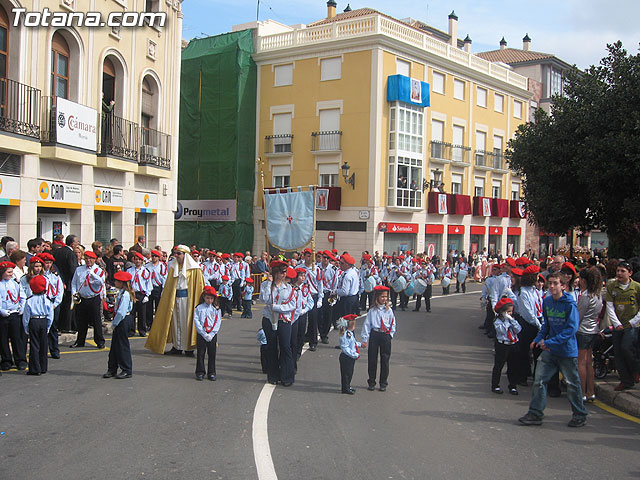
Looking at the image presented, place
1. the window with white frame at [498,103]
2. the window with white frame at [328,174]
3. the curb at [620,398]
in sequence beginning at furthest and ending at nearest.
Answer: the window with white frame at [498,103] → the window with white frame at [328,174] → the curb at [620,398]

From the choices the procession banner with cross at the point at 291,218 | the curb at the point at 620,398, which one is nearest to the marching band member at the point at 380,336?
the curb at the point at 620,398

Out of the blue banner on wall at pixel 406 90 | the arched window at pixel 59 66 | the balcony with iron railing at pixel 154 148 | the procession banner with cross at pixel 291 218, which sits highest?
the blue banner on wall at pixel 406 90

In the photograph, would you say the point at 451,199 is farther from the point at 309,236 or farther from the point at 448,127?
the point at 309,236

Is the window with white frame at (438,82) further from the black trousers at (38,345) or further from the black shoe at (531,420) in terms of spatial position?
the black shoe at (531,420)

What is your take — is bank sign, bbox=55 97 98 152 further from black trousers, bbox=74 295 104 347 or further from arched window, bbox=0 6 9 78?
black trousers, bbox=74 295 104 347

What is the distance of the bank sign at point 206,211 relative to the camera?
3700cm

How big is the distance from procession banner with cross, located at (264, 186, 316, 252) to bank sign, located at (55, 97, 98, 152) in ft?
21.6

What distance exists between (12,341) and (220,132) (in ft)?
95.1

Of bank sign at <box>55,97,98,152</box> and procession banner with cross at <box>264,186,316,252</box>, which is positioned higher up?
bank sign at <box>55,97,98,152</box>

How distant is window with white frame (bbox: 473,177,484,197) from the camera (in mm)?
41750

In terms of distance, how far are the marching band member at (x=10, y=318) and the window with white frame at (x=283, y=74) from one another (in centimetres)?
2923

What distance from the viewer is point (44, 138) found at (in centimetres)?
1650

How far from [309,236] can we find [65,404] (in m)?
14.6

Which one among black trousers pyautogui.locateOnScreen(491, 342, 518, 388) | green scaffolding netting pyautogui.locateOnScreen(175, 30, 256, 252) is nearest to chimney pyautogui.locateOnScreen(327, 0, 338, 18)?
green scaffolding netting pyautogui.locateOnScreen(175, 30, 256, 252)
